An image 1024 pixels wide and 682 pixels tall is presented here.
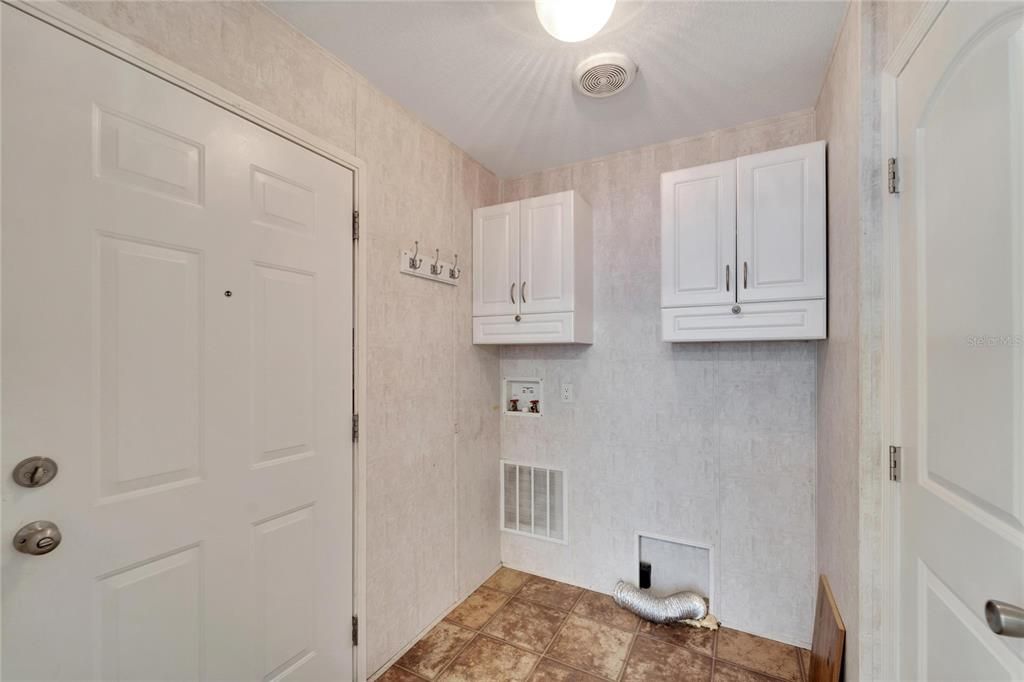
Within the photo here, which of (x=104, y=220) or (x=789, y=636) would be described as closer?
(x=104, y=220)

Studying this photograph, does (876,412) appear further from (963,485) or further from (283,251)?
(283,251)

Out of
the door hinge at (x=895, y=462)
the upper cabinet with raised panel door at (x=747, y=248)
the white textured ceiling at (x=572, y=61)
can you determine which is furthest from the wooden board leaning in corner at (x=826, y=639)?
the white textured ceiling at (x=572, y=61)

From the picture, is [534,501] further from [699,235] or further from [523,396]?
[699,235]

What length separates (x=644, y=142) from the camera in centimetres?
229

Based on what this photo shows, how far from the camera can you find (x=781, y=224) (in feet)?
5.78

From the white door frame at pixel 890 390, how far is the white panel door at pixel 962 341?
3 cm

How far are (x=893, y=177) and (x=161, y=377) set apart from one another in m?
2.08

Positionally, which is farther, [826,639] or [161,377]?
[826,639]

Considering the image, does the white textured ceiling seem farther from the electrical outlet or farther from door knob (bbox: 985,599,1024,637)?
door knob (bbox: 985,599,1024,637)

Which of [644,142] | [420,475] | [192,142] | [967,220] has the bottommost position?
[420,475]

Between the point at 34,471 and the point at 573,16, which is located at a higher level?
the point at 573,16

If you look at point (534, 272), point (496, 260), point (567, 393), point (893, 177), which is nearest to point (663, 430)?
point (567, 393)

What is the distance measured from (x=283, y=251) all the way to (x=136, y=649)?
119 cm

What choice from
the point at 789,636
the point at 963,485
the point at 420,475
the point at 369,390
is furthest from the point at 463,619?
the point at 963,485
